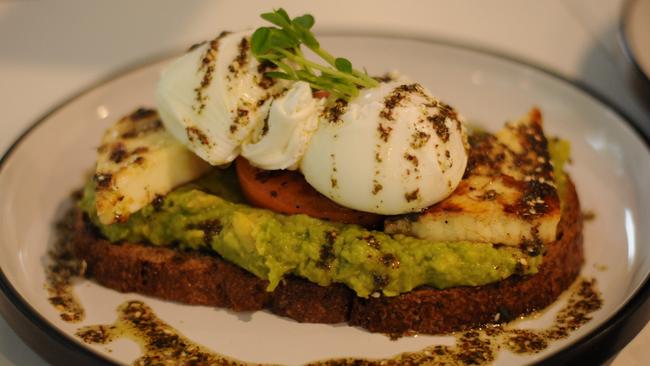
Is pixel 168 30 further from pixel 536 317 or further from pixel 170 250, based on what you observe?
pixel 536 317

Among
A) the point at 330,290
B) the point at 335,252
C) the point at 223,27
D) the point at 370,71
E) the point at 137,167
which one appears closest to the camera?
the point at 335,252

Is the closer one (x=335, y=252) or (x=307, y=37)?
(x=335, y=252)

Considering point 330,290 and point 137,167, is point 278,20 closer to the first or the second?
point 137,167

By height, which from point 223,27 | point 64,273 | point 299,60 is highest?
point 299,60

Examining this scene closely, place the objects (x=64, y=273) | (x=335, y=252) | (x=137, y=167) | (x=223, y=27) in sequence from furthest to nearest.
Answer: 1. (x=223, y=27)
2. (x=64, y=273)
3. (x=137, y=167)
4. (x=335, y=252)

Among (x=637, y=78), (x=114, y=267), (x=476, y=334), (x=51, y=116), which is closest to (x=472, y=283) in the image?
(x=476, y=334)

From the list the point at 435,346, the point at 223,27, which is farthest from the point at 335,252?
the point at 223,27
